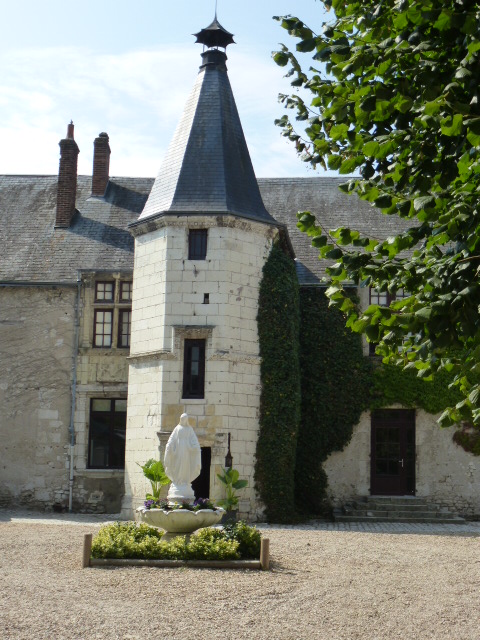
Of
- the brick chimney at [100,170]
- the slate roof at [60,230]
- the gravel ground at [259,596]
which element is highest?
the brick chimney at [100,170]

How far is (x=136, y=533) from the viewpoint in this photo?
11719 mm

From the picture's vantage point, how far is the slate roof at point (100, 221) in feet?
65.9

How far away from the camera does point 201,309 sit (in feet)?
56.2

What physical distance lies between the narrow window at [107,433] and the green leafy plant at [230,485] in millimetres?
3709

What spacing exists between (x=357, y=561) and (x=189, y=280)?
7.45 meters

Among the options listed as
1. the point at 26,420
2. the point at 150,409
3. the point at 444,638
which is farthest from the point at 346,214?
the point at 444,638

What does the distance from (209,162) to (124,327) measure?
14.5ft

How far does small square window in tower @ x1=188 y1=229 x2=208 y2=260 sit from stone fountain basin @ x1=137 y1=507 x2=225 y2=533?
22.0 ft

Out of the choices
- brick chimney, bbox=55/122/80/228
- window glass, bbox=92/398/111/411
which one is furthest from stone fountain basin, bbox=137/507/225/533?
brick chimney, bbox=55/122/80/228

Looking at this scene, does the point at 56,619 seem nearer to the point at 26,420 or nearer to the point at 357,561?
the point at 357,561

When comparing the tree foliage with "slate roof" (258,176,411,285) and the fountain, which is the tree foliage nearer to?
the fountain

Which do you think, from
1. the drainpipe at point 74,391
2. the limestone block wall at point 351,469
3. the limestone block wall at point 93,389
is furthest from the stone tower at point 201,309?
the limestone block wall at point 351,469

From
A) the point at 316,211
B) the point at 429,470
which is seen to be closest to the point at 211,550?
the point at 429,470

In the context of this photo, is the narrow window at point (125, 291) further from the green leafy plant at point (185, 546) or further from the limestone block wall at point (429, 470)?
the green leafy plant at point (185, 546)
